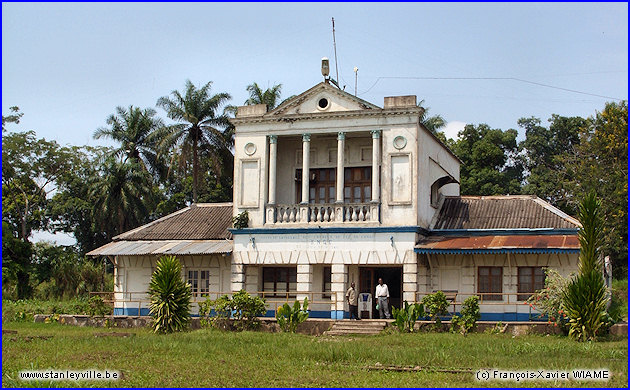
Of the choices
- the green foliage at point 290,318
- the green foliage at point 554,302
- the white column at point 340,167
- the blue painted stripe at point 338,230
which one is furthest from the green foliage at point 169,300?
the green foliage at point 554,302

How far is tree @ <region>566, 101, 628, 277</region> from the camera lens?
1460 inches

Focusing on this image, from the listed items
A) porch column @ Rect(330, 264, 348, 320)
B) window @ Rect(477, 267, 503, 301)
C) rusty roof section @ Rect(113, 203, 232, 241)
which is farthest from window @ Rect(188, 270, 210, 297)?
window @ Rect(477, 267, 503, 301)

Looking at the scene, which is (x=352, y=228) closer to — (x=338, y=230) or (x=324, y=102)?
(x=338, y=230)

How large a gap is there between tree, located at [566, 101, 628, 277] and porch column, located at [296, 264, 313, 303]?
16.2 metres

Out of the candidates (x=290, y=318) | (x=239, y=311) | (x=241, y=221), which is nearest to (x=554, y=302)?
(x=290, y=318)

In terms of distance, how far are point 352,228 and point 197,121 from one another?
66.2 ft

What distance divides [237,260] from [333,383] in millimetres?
13735

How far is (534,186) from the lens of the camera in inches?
1839

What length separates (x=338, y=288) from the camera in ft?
84.0

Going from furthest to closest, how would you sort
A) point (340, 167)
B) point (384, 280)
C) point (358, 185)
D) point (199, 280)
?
point (199, 280) < point (358, 185) < point (384, 280) < point (340, 167)

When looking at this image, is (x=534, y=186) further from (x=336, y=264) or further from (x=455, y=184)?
(x=336, y=264)

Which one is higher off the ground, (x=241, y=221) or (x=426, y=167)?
(x=426, y=167)

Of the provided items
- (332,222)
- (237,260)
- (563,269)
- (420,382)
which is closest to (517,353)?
(420,382)

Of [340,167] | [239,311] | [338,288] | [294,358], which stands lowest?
[294,358]
